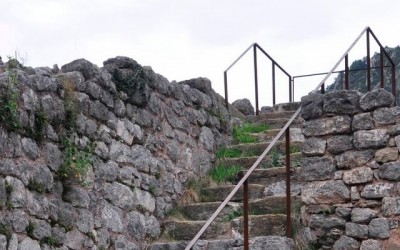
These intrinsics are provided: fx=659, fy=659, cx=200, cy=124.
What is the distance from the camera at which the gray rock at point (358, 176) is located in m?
5.09

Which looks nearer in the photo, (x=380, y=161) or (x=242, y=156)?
(x=380, y=161)

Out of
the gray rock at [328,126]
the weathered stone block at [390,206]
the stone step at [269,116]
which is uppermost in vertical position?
the stone step at [269,116]

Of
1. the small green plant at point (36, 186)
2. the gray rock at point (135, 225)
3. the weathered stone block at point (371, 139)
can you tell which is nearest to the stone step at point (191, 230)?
the gray rock at point (135, 225)

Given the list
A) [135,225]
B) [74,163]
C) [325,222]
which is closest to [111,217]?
[135,225]

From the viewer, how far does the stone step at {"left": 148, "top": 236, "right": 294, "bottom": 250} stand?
203 inches

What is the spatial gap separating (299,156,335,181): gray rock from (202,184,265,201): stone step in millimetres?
805

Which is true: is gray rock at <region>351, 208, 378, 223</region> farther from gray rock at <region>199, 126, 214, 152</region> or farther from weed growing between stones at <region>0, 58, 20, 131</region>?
weed growing between stones at <region>0, 58, 20, 131</region>

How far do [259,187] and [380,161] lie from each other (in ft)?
4.55

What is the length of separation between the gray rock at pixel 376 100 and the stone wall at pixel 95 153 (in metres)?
1.88

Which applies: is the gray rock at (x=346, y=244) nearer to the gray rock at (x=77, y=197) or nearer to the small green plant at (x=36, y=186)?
the gray rock at (x=77, y=197)

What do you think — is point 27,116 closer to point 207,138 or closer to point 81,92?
point 81,92

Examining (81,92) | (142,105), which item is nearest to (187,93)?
(142,105)

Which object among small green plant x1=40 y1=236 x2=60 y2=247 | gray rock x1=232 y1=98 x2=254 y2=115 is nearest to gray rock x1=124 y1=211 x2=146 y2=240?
small green plant x1=40 y1=236 x2=60 y2=247

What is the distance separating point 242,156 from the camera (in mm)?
6980
